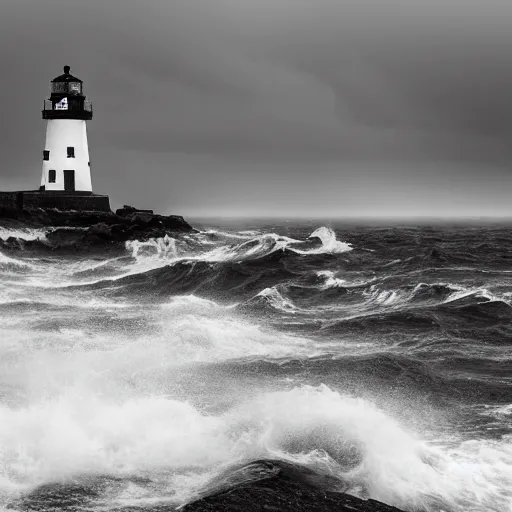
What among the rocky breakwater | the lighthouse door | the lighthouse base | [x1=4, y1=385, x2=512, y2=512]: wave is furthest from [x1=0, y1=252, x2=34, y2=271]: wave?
[x1=4, y1=385, x2=512, y2=512]: wave

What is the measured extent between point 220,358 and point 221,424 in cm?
443

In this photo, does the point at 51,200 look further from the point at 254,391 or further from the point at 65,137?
the point at 254,391

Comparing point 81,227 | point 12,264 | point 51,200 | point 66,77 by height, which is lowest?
point 12,264

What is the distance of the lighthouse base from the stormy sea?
2052 centimetres

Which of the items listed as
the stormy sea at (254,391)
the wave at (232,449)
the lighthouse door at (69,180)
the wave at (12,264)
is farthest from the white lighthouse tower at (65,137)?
the wave at (232,449)

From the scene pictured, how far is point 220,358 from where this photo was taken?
14.6 metres

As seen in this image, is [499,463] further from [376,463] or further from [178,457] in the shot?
[178,457]

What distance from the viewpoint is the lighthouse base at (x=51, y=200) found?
46.3 metres

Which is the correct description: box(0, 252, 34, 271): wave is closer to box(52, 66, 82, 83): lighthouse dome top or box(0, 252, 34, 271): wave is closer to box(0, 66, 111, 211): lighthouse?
box(0, 66, 111, 211): lighthouse

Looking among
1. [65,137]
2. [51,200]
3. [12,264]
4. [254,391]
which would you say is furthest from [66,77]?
[254,391]

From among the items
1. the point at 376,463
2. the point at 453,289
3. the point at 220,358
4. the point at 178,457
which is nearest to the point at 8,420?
the point at 178,457

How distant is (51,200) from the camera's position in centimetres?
4669

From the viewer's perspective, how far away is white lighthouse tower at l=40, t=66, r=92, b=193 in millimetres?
48281

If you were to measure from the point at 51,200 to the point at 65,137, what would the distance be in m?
4.36
